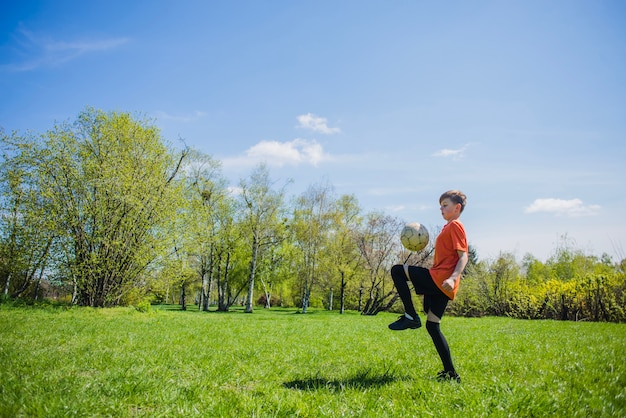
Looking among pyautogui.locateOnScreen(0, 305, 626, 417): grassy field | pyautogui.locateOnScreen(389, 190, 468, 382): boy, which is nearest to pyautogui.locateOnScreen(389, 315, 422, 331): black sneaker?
pyautogui.locateOnScreen(389, 190, 468, 382): boy

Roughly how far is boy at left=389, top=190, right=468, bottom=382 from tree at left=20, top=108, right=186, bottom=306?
18293 mm

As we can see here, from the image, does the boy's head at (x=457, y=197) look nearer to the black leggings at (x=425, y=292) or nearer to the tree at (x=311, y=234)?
the black leggings at (x=425, y=292)

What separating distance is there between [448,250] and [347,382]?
2288 millimetres

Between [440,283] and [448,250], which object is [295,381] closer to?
[440,283]

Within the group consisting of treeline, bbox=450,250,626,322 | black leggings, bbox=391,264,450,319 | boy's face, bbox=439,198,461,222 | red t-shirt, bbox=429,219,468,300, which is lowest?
treeline, bbox=450,250,626,322

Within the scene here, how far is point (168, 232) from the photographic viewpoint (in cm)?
2078

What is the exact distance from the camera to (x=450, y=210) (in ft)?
16.7

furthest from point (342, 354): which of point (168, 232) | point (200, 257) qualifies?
point (200, 257)

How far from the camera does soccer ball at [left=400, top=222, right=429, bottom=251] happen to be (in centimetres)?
597

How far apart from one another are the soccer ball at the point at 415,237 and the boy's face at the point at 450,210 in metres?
0.92

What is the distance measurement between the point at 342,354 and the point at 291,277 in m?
42.6

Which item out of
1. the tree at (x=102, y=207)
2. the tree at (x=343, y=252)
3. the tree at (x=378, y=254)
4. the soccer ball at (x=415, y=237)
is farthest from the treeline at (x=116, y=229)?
the soccer ball at (x=415, y=237)

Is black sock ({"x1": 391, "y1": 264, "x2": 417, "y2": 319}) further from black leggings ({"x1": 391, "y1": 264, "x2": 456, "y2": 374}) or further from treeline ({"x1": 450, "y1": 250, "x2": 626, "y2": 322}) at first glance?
treeline ({"x1": 450, "y1": 250, "x2": 626, "y2": 322})

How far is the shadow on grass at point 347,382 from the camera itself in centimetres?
429
